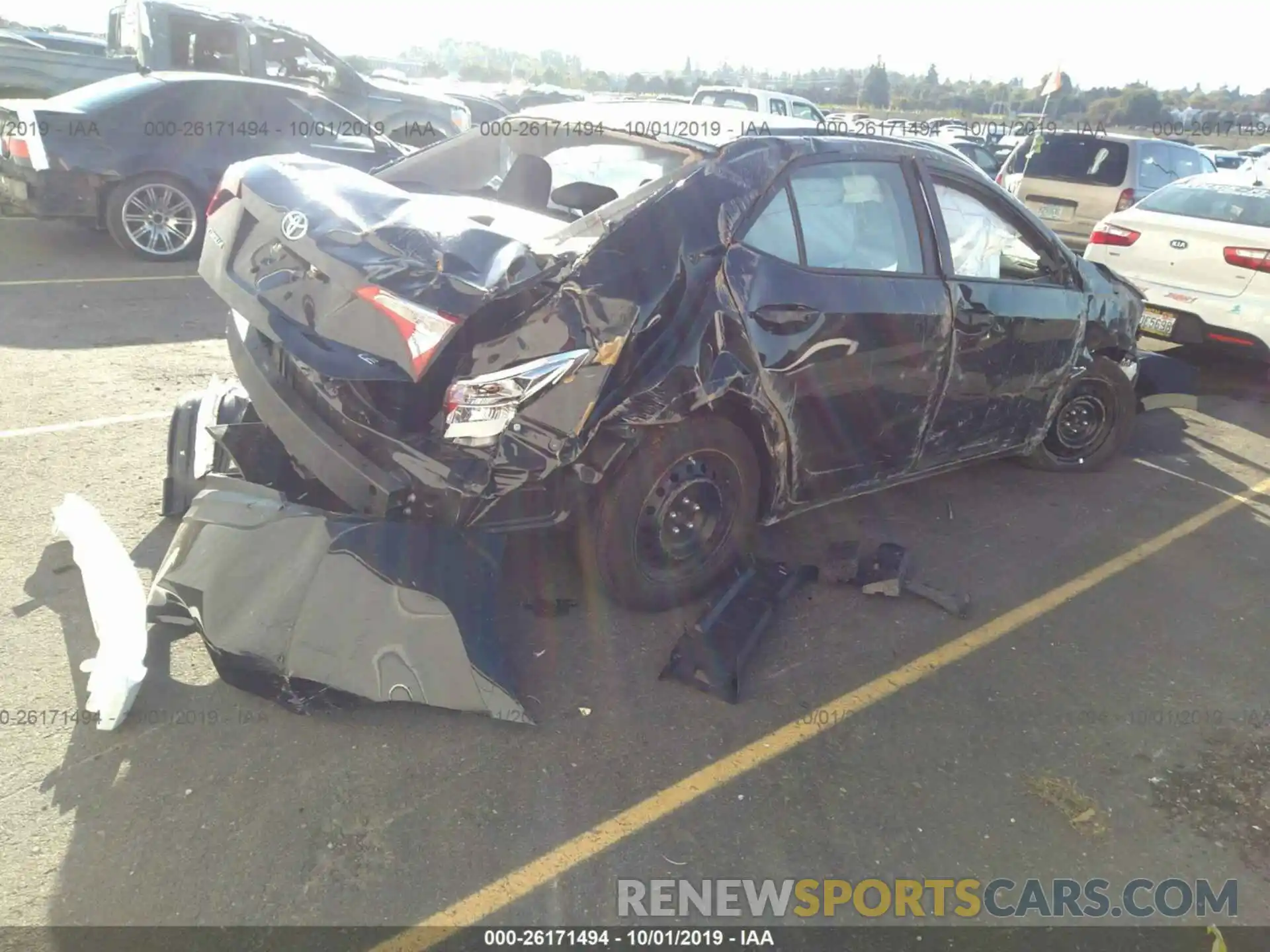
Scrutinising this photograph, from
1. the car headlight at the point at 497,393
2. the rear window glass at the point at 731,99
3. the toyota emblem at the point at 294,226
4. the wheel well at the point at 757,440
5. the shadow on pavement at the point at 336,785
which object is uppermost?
the rear window glass at the point at 731,99

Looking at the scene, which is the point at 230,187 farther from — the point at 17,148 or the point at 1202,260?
the point at 1202,260

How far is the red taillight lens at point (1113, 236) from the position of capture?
309 inches

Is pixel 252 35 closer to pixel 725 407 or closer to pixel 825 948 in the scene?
pixel 725 407

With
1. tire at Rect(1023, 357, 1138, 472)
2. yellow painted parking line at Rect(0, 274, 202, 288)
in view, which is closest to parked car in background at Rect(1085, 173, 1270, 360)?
tire at Rect(1023, 357, 1138, 472)

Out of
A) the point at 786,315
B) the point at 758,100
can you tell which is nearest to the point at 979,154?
the point at 758,100

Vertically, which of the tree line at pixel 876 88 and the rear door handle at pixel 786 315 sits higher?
the tree line at pixel 876 88

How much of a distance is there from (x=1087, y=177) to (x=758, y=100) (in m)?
6.74

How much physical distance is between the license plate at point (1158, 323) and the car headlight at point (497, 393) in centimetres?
625

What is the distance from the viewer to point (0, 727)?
2.80 meters

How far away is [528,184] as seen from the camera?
4035 mm

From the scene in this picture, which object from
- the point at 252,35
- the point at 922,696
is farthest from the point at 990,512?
the point at 252,35

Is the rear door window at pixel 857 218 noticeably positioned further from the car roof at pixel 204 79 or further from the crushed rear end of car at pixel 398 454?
the car roof at pixel 204 79

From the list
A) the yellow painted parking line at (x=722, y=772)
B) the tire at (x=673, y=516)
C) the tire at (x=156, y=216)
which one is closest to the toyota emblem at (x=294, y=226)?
the tire at (x=673, y=516)

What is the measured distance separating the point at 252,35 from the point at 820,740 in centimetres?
1180
